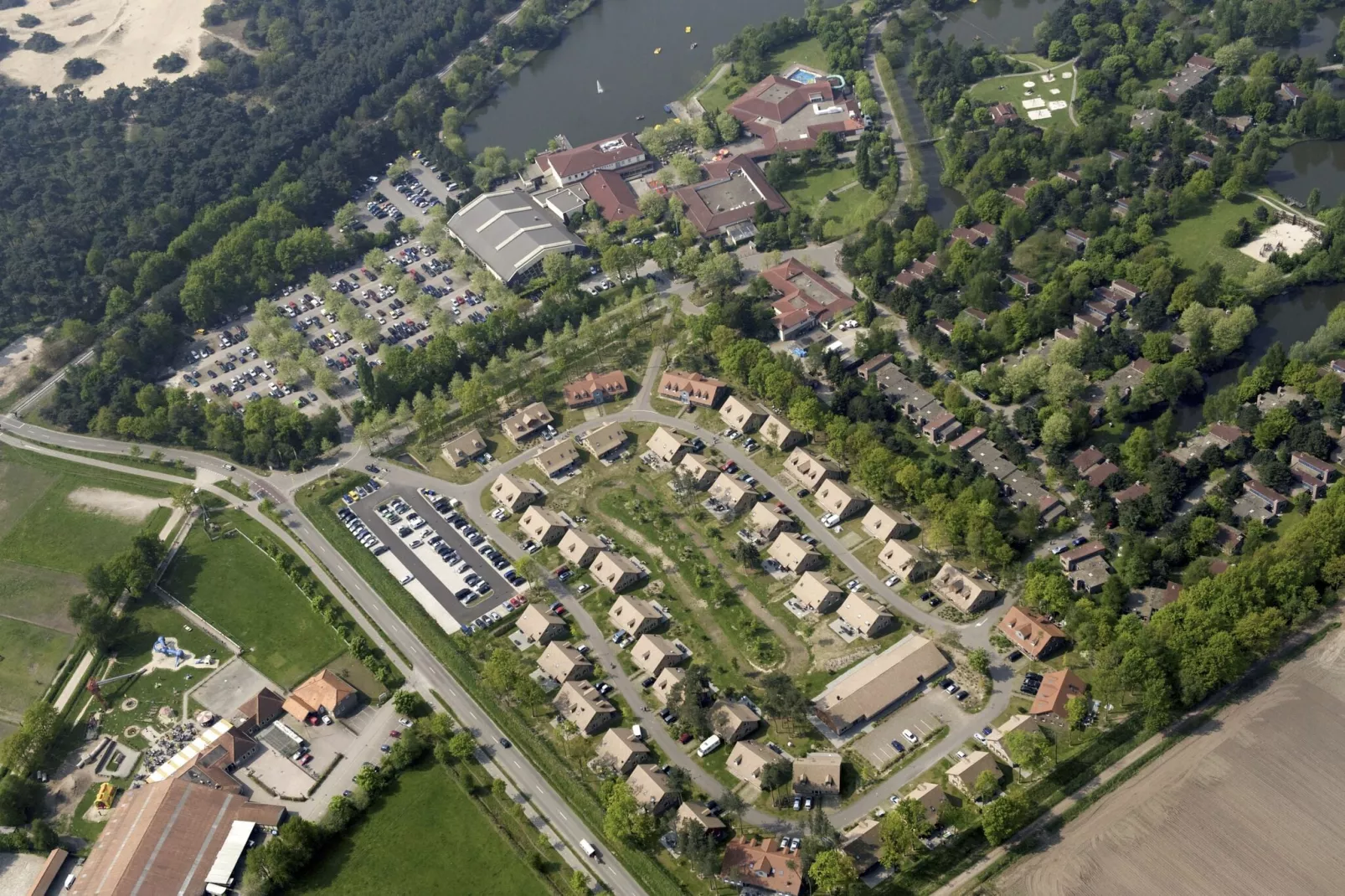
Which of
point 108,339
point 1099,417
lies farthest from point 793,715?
point 108,339

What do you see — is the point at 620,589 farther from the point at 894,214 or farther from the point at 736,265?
the point at 894,214

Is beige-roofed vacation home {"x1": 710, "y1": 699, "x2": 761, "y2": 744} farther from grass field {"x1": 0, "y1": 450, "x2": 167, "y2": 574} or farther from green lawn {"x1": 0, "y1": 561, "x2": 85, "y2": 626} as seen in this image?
grass field {"x1": 0, "y1": 450, "x2": 167, "y2": 574}

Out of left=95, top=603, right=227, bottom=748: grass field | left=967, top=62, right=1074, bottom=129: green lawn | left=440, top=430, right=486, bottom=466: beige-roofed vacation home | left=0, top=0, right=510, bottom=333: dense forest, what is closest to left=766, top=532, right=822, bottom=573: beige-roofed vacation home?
left=440, top=430, right=486, bottom=466: beige-roofed vacation home

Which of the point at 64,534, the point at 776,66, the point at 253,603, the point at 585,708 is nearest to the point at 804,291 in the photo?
the point at 585,708

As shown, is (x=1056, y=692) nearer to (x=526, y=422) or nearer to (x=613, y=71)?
(x=526, y=422)

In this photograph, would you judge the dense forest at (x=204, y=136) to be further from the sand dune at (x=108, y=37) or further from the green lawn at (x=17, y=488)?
the green lawn at (x=17, y=488)

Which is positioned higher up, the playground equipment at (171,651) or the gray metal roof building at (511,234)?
the gray metal roof building at (511,234)

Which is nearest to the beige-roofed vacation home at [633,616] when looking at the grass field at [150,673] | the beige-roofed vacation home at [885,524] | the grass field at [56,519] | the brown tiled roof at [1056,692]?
the beige-roofed vacation home at [885,524]
